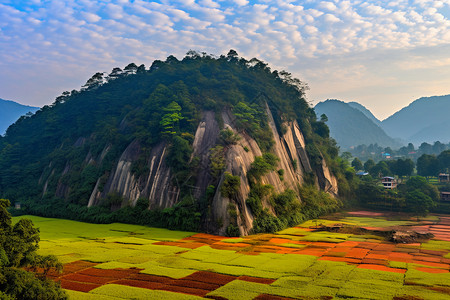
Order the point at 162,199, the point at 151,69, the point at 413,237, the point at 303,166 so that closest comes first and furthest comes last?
the point at 413,237
the point at 162,199
the point at 303,166
the point at 151,69

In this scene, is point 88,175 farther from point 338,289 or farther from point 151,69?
point 338,289

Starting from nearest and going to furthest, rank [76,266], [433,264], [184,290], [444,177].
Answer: [184,290] → [76,266] → [433,264] → [444,177]

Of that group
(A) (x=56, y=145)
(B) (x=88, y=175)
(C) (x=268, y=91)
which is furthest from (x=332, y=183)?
(A) (x=56, y=145)

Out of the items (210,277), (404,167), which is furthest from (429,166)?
(210,277)

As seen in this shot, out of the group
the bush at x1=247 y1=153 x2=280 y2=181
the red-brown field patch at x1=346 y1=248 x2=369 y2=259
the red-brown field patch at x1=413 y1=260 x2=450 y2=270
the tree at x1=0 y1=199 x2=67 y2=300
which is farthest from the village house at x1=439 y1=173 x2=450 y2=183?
the tree at x1=0 y1=199 x2=67 y2=300

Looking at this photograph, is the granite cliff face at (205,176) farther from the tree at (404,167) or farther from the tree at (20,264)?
the tree at (404,167)

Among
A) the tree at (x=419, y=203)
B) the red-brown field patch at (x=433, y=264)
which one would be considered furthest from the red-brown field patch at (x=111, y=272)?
the tree at (x=419, y=203)

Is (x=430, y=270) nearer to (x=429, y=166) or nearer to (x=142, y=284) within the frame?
(x=142, y=284)
